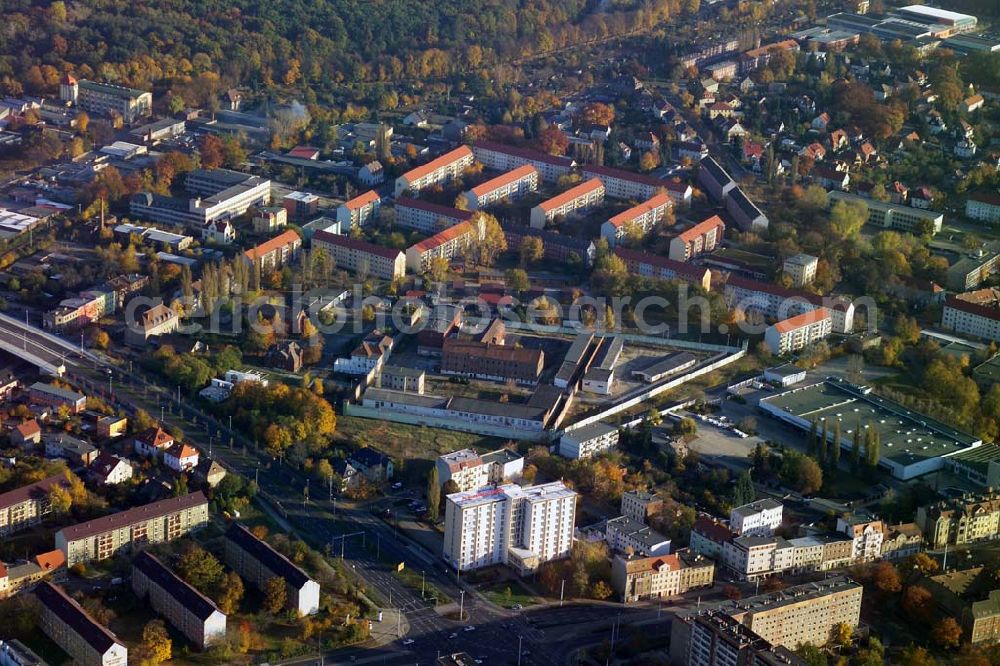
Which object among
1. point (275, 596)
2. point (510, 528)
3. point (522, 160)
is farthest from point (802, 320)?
point (275, 596)

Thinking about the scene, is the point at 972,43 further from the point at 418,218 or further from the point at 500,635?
the point at 500,635

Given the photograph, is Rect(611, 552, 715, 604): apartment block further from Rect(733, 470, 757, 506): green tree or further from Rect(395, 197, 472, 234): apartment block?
Rect(395, 197, 472, 234): apartment block

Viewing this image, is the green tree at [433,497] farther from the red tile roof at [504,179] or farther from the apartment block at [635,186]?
the apartment block at [635,186]

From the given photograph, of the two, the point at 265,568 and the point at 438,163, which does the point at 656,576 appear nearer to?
the point at 265,568

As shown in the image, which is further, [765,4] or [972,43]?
[765,4]

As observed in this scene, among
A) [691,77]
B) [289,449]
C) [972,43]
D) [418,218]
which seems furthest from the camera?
[972,43]

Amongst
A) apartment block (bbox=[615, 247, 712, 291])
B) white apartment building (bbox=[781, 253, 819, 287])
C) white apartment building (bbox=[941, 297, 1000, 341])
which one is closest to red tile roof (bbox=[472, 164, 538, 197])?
apartment block (bbox=[615, 247, 712, 291])

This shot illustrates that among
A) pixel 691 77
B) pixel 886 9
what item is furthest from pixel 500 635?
pixel 886 9
